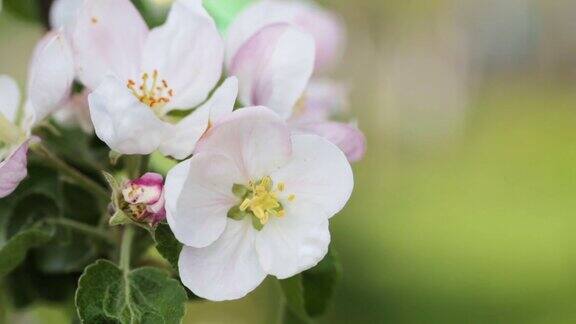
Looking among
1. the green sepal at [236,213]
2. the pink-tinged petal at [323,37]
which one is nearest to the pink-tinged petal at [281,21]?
the pink-tinged petal at [323,37]

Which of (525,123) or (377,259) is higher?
(377,259)

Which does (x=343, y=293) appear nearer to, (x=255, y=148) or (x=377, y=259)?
(x=377, y=259)

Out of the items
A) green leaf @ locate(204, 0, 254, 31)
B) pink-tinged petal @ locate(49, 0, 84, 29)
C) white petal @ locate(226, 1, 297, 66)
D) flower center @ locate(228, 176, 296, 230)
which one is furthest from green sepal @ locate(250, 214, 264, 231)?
green leaf @ locate(204, 0, 254, 31)

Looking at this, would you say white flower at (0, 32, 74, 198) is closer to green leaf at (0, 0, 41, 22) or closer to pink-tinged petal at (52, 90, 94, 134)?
pink-tinged petal at (52, 90, 94, 134)

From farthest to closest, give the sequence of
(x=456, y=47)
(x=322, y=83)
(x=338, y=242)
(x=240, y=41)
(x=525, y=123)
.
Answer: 1. (x=456, y=47)
2. (x=525, y=123)
3. (x=338, y=242)
4. (x=322, y=83)
5. (x=240, y=41)

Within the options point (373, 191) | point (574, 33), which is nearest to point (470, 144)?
point (373, 191)

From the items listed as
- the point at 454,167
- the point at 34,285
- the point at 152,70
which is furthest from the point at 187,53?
the point at 454,167

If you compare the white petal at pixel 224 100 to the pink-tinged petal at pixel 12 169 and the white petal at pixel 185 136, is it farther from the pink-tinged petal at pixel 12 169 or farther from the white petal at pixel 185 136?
the pink-tinged petal at pixel 12 169
